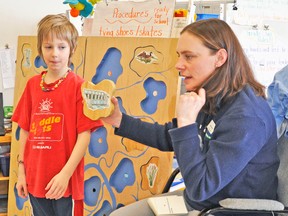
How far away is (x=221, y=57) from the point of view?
4.12ft

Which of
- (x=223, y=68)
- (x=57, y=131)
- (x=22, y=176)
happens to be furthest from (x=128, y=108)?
(x=223, y=68)

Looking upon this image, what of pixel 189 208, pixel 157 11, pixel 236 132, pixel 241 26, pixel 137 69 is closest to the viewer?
pixel 236 132

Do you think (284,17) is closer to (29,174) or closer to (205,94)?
(205,94)

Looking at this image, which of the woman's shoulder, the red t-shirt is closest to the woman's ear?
the woman's shoulder

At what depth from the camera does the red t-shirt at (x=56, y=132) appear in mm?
1485

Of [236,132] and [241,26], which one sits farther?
[241,26]

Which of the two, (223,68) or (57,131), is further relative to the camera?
(57,131)

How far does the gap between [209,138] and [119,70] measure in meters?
0.80

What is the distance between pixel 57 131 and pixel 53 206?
31 centimetres

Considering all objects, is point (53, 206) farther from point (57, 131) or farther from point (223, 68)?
point (223, 68)

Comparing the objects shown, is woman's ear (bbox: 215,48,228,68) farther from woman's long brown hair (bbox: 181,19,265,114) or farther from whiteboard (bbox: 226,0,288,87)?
whiteboard (bbox: 226,0,288,87)

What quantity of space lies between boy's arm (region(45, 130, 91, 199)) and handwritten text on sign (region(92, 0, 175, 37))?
0.77 meters

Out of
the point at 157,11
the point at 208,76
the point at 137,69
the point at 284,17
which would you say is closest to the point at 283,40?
the point at 284,17

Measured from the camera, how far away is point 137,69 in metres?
1.85
